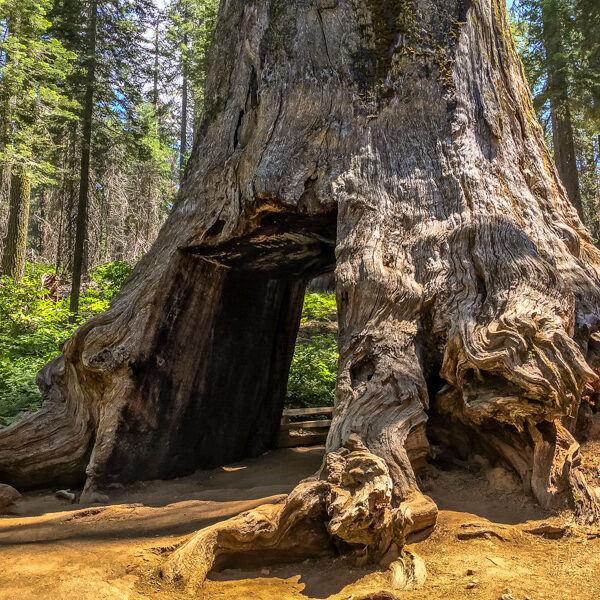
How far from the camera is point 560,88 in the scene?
13.3 meters

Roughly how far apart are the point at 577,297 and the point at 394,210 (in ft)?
5.70

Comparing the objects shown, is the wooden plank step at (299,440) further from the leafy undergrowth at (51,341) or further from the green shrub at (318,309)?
the green shrub at (318,309)

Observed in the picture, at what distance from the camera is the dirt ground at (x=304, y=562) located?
269cm

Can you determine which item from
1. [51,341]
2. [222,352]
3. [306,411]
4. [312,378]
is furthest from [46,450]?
[51,341]

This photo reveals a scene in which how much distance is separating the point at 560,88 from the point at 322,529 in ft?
45.1

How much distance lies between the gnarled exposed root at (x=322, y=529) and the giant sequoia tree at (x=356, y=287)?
0.01m

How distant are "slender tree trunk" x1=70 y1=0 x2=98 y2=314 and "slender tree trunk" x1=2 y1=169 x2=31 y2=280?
4.06 m

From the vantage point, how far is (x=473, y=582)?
2654 mm

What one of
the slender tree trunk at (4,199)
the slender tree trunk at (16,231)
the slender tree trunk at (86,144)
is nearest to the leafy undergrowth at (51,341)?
the slender tree trunk at (16,231)

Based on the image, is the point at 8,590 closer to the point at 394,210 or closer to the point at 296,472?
the point at 296,472

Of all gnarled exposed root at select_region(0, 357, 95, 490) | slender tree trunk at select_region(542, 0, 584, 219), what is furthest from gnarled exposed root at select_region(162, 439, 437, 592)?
slender tree trunk at select_region(542, 0, 584, 219)

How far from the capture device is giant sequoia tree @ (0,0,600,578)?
352 centimetres

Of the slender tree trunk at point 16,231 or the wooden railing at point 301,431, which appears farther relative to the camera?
the slender tree trunk at point 16,231

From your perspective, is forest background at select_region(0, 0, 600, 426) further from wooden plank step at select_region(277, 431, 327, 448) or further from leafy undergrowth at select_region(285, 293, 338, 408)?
wooden plank step at select_region(277, 431, 327, 448)
